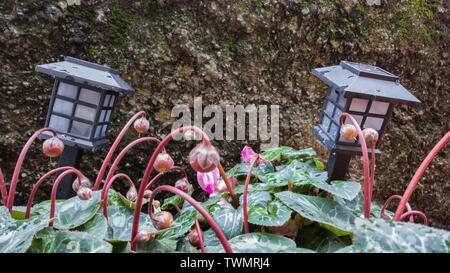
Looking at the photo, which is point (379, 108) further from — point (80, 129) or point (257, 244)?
point (80, 129)

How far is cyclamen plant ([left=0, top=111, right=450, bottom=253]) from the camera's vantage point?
0.44 metres

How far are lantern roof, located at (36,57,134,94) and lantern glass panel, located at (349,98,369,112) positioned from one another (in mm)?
573

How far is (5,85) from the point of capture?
1.04m

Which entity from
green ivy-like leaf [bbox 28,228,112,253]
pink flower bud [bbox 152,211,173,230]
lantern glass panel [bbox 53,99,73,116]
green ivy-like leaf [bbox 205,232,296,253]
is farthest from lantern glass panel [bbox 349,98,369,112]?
lantern glass panel [bbox 53,99,73,116]

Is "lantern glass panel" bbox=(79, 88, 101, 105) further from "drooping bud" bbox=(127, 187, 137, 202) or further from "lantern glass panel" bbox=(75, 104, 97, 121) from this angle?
"drooping bud" bbox=(127, 187, 137, 202)

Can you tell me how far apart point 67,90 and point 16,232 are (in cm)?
40

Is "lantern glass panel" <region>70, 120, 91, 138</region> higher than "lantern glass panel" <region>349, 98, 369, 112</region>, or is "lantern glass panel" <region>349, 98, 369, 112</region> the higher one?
"lantern glass panel" <region>349, 98, 369, 112</region>

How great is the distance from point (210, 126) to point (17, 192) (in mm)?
760

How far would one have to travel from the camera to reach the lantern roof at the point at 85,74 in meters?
0.72

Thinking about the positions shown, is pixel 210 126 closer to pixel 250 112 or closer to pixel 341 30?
pixel 250 112

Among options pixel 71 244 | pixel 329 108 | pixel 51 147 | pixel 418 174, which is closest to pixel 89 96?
pixel 51 147

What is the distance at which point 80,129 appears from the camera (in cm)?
79

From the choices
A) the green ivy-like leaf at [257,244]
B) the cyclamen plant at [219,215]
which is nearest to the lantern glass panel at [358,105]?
the cyclamen plant at [219,215]

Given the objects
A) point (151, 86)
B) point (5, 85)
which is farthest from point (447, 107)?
point (5, 85)
